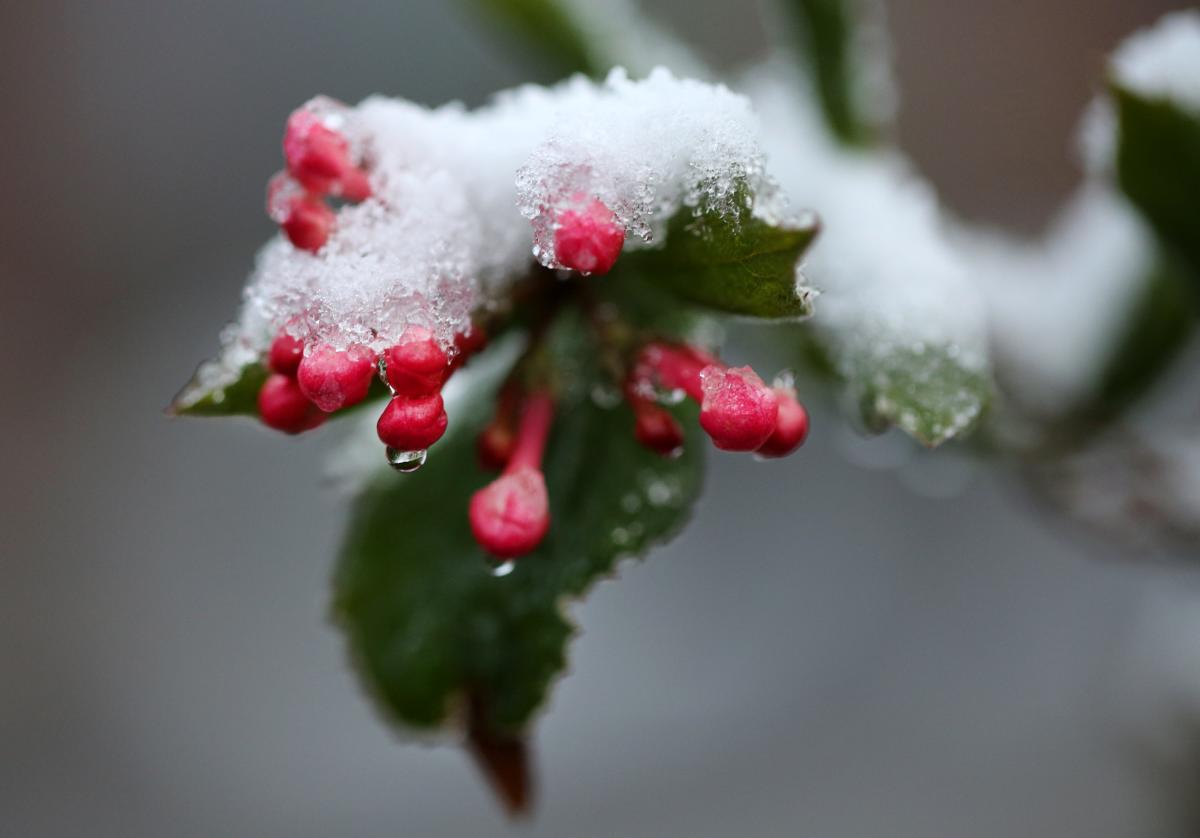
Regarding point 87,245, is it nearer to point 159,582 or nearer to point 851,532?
point 159,582

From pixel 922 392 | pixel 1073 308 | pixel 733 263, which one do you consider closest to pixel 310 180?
pixel 733 263

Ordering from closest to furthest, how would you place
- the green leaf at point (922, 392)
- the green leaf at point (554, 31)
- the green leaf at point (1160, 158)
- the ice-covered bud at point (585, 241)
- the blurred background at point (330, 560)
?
the ice-covered bud at point (585, 241), the green leaf at point (922, 392), the green leaf at point (1160, 158), the green leaf at point (554, 31), the blurred background at point (330, 560)

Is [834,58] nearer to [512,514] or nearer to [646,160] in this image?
[646,160]

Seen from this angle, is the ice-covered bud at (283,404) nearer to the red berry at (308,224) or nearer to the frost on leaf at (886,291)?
the red berry at (308,224)

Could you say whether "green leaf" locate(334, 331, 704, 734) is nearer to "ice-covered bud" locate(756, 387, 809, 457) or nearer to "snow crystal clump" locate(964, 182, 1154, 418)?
"ice-covered bud" locate(756, 387, 809, 457)

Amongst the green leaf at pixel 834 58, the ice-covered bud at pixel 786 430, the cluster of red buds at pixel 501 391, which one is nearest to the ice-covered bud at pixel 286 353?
the cluster of red buds at pixel 501 391

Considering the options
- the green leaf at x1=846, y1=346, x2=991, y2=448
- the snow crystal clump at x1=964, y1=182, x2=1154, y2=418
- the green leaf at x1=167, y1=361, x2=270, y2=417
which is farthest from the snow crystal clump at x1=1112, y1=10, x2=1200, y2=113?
the green leaf at x1=167, y1=361, x2=270, y2=417
